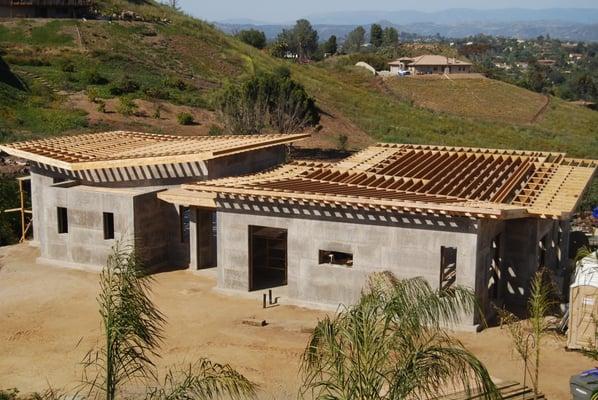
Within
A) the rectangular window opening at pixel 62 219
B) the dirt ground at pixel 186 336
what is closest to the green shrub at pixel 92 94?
the rectangular window opening at pixel 62 219

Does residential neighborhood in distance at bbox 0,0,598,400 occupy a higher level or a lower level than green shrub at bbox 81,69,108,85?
lower

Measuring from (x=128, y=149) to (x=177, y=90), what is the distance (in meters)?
31.4

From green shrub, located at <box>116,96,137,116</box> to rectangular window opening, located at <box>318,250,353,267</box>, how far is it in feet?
100

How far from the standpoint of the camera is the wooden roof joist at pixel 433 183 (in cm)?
1895

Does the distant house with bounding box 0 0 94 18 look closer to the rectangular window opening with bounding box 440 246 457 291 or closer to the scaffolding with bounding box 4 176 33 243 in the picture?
the scaffolding with bounding box 4 176 33 243

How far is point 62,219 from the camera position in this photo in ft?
81.7

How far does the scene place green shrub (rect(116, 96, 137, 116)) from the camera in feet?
161

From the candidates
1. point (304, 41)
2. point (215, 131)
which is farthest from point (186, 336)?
point (304, 41)

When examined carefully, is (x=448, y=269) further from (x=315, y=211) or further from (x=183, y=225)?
(x=183, y=225)

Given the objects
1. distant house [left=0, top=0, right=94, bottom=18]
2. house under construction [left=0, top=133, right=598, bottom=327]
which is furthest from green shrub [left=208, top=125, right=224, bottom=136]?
distant house [left=0, top=0, right=94, bottom=18]

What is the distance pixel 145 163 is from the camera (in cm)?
2372

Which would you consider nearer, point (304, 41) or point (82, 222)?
point (82, 222)

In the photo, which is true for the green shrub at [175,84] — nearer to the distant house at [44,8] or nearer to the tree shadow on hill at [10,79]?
the tree shadow on hill at [10,79]

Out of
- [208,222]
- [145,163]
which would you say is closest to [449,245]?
[208,222]
